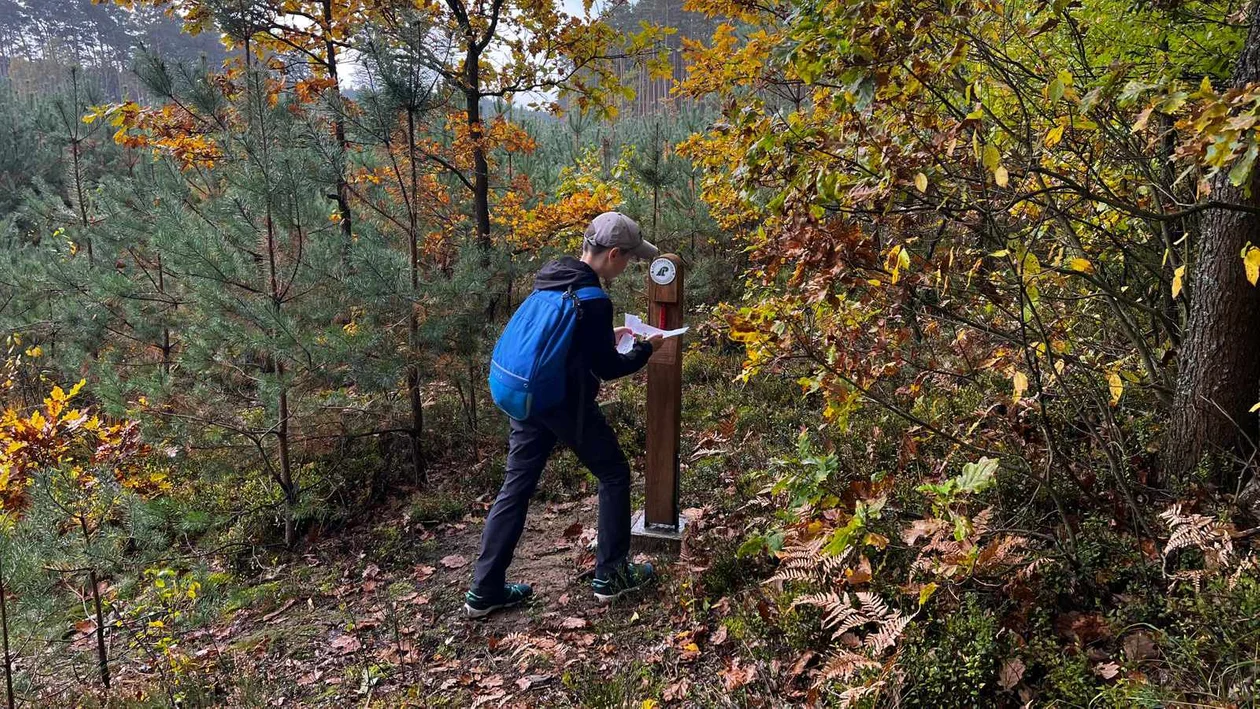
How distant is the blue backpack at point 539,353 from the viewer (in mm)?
3395

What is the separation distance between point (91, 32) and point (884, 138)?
71444 millimetres

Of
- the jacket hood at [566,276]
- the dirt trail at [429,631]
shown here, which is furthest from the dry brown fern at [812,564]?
the jacket hood at [566,276]

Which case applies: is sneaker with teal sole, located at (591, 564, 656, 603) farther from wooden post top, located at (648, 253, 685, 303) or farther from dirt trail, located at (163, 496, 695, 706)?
wooden post top, located at (648, 253, 685, 303)

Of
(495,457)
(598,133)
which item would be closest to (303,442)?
(495,457)

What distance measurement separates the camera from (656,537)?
4.24 m

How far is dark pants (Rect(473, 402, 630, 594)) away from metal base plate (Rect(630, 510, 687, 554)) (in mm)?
447

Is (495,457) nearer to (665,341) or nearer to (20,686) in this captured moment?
(665,341)

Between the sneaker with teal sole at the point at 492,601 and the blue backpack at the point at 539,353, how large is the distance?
114cm

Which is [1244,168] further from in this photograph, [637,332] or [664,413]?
[664,413]

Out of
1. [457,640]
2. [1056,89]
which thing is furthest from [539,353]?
[1056,89]

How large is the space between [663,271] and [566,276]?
65cm

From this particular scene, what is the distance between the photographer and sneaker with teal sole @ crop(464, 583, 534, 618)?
386 cm

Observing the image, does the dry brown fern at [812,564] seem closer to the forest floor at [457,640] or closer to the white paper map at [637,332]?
the forest floor at [457,640]

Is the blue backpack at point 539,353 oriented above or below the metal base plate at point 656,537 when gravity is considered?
above
